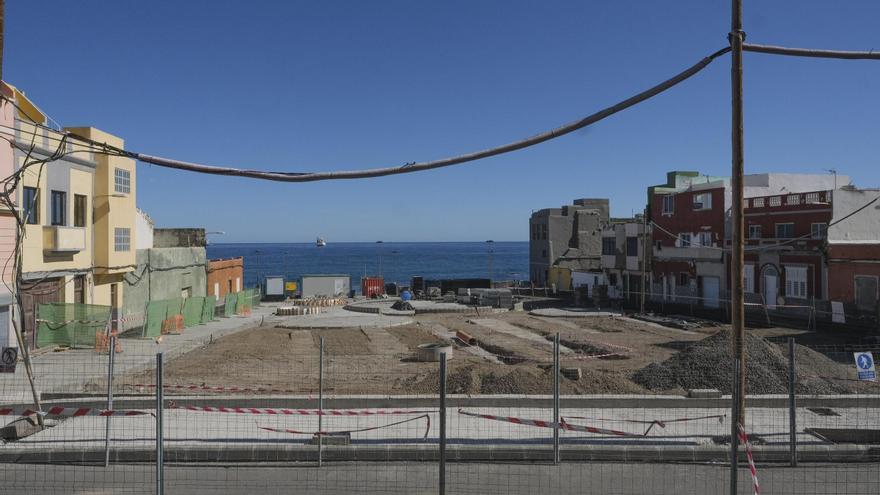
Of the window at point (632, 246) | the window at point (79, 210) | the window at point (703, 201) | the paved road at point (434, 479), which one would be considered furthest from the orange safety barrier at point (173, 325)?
the window at point (632, 246)

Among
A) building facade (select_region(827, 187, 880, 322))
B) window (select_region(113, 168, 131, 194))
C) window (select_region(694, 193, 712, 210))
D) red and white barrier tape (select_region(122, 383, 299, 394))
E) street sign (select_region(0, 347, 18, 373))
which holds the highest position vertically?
window (select_region(694, 193, 712, 210))

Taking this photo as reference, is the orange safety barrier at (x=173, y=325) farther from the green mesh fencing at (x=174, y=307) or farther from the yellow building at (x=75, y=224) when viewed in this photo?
the yellow building at (x=75, y=224)

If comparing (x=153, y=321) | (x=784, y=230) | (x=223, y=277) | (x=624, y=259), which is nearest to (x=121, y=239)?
(x=153, y=321)

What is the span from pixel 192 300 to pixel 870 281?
33.3 m

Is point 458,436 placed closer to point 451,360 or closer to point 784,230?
point 451,360

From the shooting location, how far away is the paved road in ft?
30.0

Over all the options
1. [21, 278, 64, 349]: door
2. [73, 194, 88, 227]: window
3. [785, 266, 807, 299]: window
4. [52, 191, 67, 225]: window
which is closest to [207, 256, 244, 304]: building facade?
[73, 194, 88, 227]: window

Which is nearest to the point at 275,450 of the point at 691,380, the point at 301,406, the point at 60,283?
the point at 301,406

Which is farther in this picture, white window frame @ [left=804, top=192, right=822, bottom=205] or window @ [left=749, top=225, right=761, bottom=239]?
window @ [left=749, top=225, right=761, bottom=239]

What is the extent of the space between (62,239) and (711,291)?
128ft

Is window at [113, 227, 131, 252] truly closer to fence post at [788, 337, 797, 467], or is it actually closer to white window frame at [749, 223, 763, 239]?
fence post at [788, 337, 797, 467]

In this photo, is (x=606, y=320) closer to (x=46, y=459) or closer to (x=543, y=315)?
(x=543, y=315)

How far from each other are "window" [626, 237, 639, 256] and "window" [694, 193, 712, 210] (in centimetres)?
674

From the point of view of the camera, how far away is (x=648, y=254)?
53000 mm
